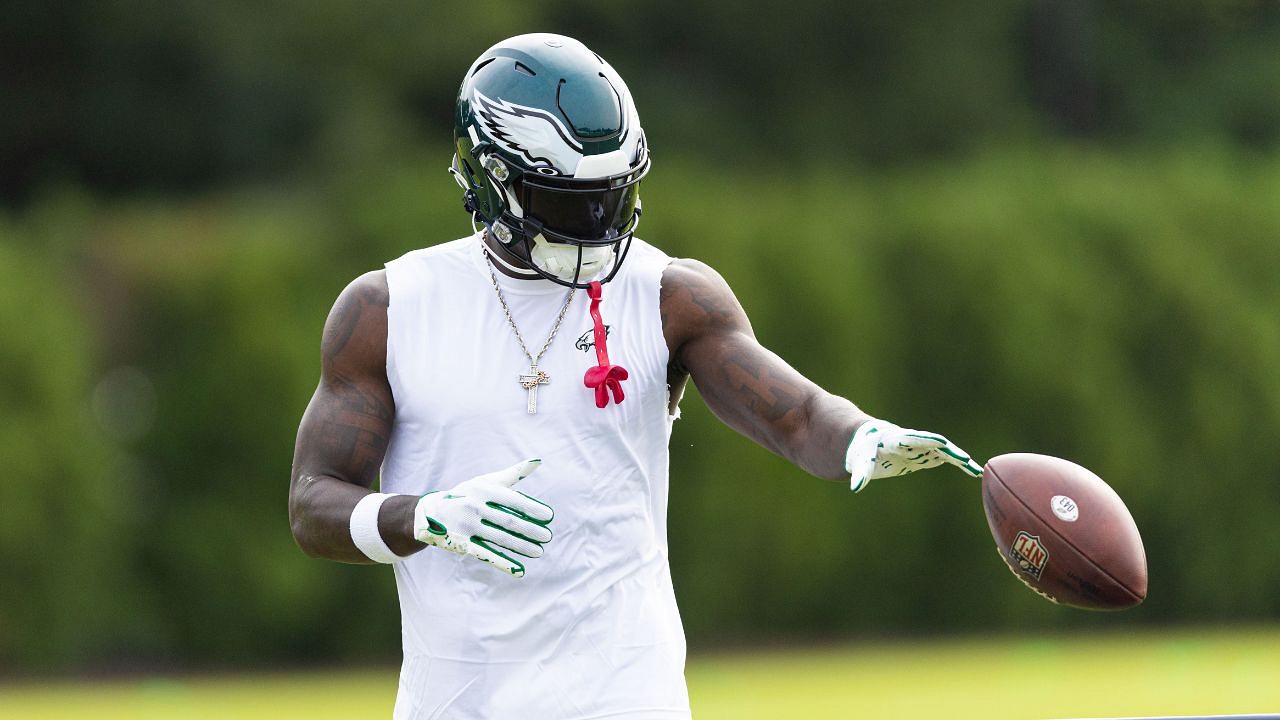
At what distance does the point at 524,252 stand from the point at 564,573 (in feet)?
2.24

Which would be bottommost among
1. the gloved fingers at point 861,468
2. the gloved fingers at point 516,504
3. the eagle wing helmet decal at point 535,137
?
the gloved fingers at point 516,504

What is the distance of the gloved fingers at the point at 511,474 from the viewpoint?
311cm

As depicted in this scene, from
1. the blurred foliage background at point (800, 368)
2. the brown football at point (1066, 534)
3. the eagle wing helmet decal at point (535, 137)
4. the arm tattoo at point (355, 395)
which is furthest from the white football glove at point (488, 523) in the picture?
the blurred foliage background at point (800, 368)

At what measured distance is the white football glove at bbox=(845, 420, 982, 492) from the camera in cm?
311

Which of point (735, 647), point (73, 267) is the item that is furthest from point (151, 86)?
point (735, 647)

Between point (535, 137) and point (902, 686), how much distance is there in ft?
25.8

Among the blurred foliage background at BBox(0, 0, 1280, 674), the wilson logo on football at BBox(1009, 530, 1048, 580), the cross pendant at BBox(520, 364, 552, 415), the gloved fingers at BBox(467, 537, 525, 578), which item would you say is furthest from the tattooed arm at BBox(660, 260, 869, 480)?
the blurred foliage background at BBox(0, 0, 1280, 674)

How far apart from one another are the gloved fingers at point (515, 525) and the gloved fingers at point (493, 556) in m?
0.04

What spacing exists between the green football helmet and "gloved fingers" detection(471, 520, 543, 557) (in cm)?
61

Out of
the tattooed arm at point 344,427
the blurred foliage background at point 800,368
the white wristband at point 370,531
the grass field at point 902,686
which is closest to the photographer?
the white wristband at point 370,531

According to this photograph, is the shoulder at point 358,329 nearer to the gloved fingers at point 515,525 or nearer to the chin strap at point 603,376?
the chin strap at point 603,376

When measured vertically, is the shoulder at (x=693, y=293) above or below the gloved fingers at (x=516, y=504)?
above

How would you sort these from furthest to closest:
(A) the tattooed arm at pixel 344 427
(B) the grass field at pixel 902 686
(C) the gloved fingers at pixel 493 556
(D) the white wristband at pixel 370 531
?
(B) the grass field at pixel 902 686, (A) the tattooed arm at pixel 344 427, (D) the white wristband at pixel 370 531, (C) the gloved fingers at pixel 493 556

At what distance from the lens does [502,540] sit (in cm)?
306
